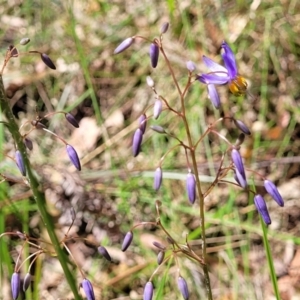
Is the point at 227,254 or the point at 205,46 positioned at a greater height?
the point at 205,46

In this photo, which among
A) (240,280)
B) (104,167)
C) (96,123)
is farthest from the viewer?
(96,123)

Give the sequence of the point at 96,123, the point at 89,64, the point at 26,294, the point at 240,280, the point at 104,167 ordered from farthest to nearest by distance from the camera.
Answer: the point at 89,64, the point at 96,123, the point at 104,167, the point at 240,280, the point at 26,294

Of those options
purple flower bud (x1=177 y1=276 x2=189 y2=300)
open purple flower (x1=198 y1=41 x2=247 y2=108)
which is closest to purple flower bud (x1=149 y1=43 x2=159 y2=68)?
open purple flower (x1=198 y1=41 x2=247 y2=108)

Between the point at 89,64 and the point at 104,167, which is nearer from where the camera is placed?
the point at 104,167

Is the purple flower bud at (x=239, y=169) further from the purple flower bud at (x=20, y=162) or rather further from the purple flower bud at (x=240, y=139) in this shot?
the purple flower bud at (x=20, y=162)

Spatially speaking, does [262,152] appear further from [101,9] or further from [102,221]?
[101,9]

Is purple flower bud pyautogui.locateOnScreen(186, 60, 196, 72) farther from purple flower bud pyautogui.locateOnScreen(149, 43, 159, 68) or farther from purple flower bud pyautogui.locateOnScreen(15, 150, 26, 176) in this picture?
purple flower bud pyautogui.locateOnScreen(15, 150, 26, 176)

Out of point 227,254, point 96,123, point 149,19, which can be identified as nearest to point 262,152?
point 227,254
